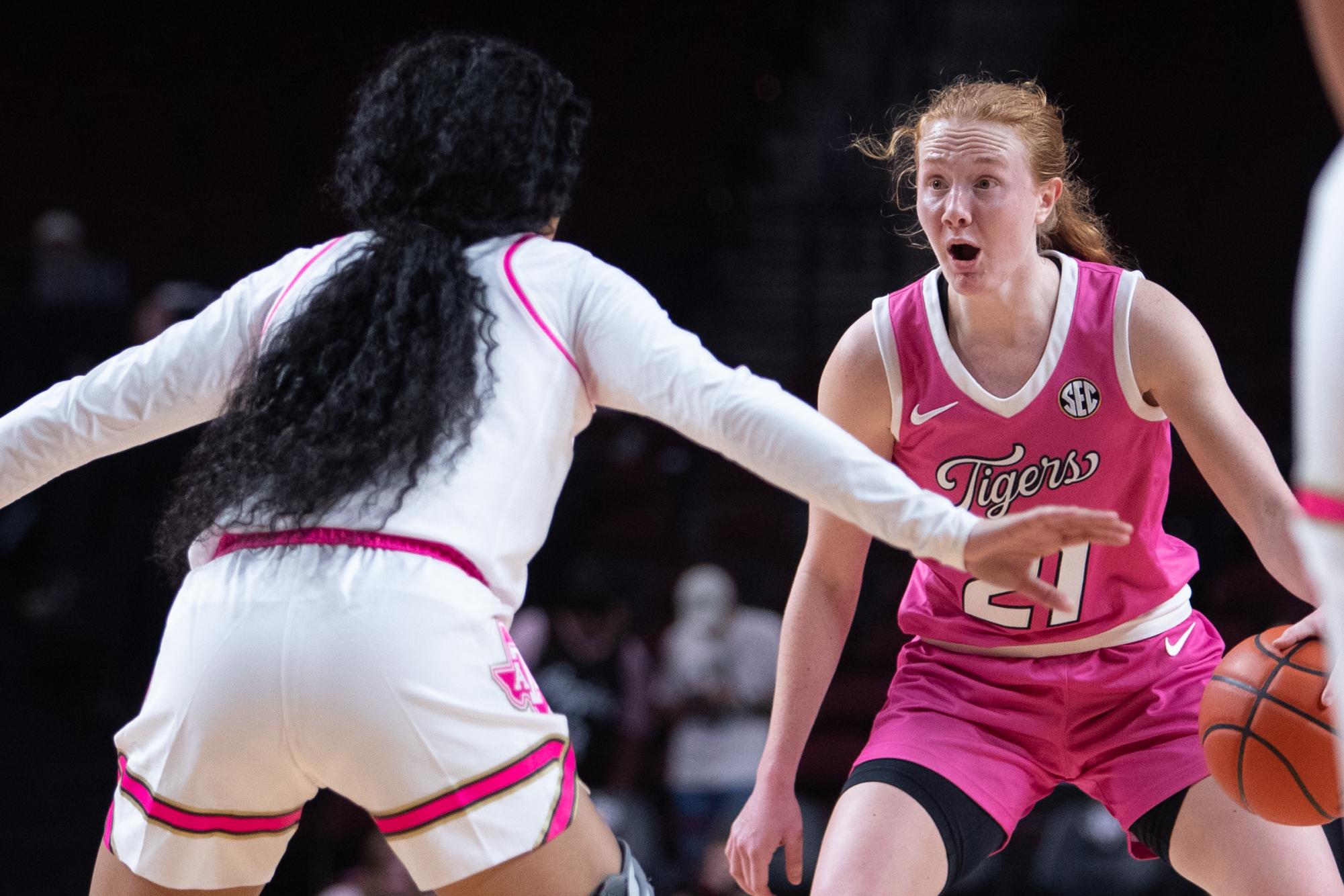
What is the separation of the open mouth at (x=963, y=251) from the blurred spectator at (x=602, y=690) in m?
3.68

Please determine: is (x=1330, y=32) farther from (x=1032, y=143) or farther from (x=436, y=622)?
(x=1032, y=143)

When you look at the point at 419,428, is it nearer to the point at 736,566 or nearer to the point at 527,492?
the point at 527,492

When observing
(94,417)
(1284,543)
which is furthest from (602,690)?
(94,417)

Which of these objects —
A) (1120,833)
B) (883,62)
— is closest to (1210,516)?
(1120,833)

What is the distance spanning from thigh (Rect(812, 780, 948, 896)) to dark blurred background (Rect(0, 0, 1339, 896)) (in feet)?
11.1

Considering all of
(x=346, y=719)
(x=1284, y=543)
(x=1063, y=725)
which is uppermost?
(x=1284, y=543)

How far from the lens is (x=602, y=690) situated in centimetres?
616

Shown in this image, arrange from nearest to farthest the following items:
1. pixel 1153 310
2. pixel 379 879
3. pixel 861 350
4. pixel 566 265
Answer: pixel 566 265 → pixel 1153 310 → pixel 861 350 → pixel 379 879

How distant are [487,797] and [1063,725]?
1.25m

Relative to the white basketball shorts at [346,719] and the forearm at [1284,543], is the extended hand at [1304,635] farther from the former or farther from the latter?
the white basketball shorts at [346,719]

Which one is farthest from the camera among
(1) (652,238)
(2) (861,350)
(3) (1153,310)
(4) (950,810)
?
(1) (652,238)

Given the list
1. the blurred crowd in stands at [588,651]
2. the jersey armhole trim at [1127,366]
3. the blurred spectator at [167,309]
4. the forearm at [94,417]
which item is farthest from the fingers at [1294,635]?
the blurred spectator at [167,309]

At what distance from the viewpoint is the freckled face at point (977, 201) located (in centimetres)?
269

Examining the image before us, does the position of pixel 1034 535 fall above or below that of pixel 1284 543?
above
